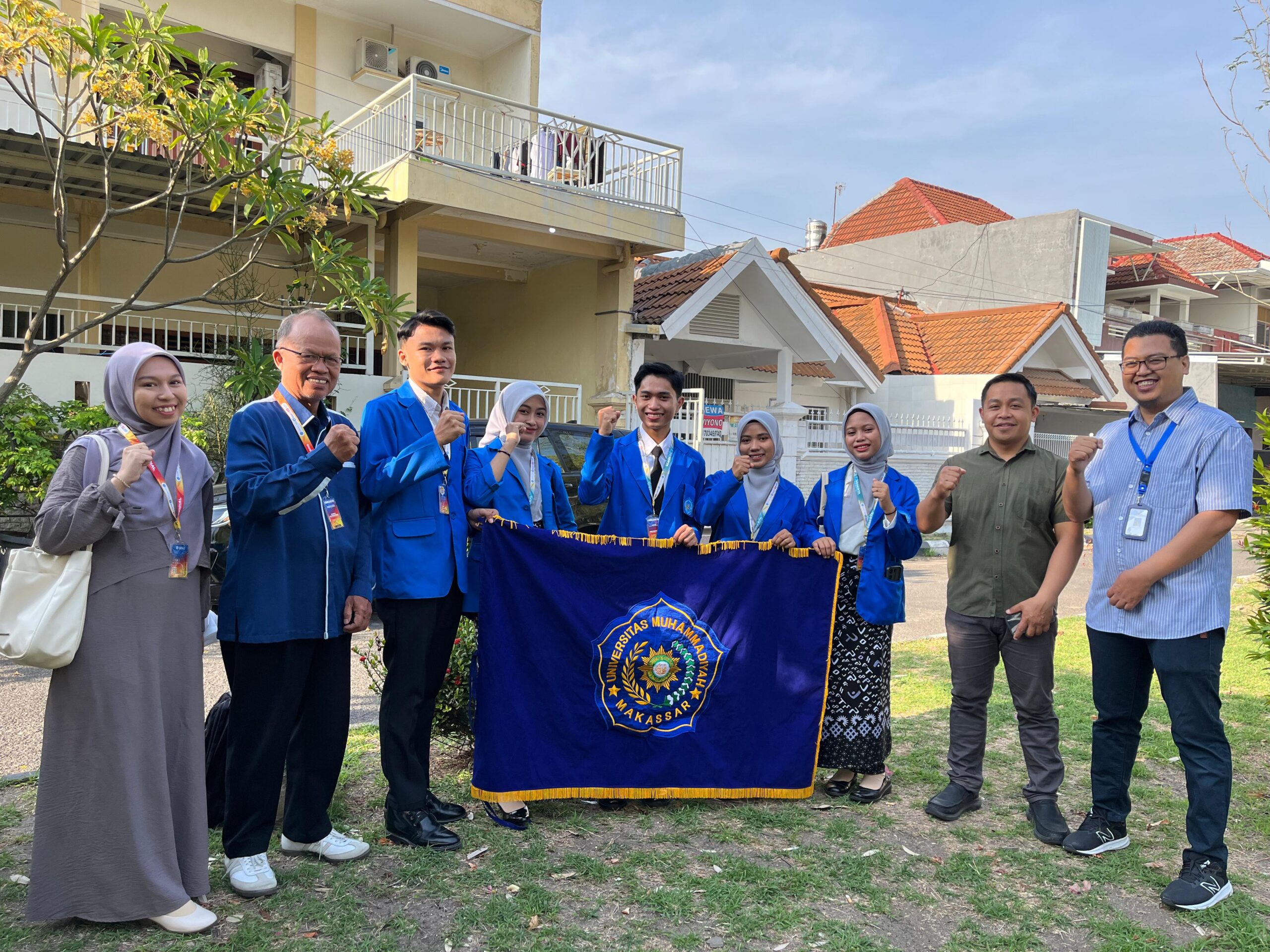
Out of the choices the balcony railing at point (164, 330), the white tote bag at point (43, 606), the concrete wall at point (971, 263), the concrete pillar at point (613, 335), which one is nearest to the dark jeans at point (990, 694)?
the white tote bag at point (43, 606)

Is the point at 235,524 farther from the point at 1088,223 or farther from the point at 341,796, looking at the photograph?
the point at 1088,223

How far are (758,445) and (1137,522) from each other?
63.6 inches

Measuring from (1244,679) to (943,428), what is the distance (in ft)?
32.9

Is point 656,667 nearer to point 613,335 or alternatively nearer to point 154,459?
point 154,459

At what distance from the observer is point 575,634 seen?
3.99 m

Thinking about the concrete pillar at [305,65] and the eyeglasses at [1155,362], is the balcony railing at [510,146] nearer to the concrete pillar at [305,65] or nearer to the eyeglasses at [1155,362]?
the concrete pillar at [305,65]

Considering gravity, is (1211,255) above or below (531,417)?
above

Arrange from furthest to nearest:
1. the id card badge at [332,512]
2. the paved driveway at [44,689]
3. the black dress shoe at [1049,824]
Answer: the paved driveway at [44,689]
the black dress shoe at [1049,824]
the id card badge at [332,512]

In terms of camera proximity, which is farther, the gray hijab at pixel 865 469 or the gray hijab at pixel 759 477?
the gray hijab at pixel 759 477

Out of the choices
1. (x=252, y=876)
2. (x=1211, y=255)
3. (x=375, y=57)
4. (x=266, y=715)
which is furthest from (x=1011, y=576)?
(x=1211, y=255)

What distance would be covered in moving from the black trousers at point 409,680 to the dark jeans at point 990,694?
224cm

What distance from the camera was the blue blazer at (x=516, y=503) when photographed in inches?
148

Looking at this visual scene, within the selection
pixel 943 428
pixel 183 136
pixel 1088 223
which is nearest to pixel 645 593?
pixel 183 136

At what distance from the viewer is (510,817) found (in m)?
3.82
